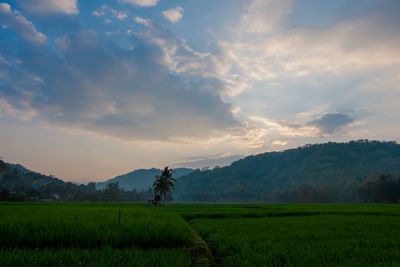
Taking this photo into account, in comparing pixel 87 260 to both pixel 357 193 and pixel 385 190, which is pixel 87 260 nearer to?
pixel 385 190

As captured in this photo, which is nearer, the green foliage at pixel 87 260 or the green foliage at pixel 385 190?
the green foliage at pixel 87 260

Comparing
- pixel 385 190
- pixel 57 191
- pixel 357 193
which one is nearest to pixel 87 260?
pixel 385 190

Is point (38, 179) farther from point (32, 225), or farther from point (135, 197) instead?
point (32, 225)

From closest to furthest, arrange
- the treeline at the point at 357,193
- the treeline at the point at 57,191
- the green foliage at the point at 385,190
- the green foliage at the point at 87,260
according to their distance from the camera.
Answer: the green foliage at the point at 87,260 → the green foliage at the point at 385,190 → the treeline at the point at 357,193 → the treeline at the point at 57,191

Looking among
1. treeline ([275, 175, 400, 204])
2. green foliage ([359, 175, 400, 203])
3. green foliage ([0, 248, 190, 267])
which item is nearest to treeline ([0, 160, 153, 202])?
treeline ([275, 175, 400, 204])

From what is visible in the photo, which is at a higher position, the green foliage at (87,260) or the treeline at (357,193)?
the green foliage at (87,260)

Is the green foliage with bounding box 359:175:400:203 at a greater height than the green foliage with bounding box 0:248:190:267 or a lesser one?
lesser

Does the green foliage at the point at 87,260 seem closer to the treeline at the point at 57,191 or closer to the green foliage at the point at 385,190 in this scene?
the green foliage at the point at 385,190

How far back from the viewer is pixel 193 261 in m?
6.34

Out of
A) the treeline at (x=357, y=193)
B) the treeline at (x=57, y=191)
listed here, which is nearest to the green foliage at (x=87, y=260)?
the treeline at (x=357, y=193)

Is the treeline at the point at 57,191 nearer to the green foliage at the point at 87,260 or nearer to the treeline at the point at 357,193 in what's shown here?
the treeline at the point at 357,193

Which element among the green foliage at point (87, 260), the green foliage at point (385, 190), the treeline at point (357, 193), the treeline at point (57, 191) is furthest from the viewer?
the treeline at point (57, 191)

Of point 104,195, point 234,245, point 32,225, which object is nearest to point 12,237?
point 32,225

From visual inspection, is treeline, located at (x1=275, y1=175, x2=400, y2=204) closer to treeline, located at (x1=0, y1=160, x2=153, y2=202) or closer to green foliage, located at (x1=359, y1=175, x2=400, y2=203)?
green foliage, located at (x1=359, y1=175, x2=400, y2=203)
